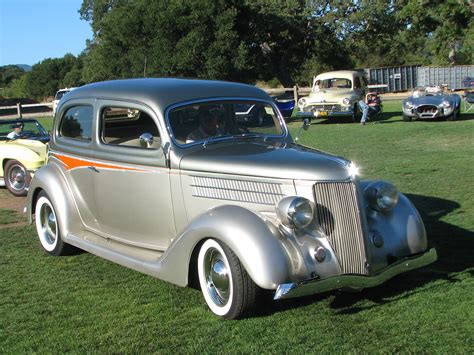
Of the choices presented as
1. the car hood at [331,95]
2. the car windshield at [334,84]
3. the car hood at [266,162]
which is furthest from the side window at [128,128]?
the car windshield at [334,84]

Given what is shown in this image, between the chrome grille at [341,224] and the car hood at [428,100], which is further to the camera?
the car hood at [428,100]

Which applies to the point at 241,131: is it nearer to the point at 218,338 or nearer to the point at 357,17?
the point at 218,338

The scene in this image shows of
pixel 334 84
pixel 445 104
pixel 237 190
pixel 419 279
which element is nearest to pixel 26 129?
pixel 237 190

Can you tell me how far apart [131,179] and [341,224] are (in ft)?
6.53

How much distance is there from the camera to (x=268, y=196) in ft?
13.6

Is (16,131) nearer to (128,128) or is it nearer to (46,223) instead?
Answer: (46,223)

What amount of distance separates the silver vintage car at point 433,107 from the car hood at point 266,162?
15641 mm

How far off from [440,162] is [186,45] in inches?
714

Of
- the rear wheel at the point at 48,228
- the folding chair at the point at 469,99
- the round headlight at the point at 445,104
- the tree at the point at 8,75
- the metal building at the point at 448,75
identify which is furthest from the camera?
the tree at the point at 8,75

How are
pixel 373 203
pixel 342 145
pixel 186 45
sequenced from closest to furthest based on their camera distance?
pixel 373 203
pixel 342 145
pixel 186 45

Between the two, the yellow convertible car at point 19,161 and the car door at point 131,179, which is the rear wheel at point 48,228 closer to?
the car door at point 131,179

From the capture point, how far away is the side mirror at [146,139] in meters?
4.82

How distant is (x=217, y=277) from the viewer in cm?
416

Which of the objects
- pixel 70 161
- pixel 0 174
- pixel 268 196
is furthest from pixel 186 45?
pixel 268 196
